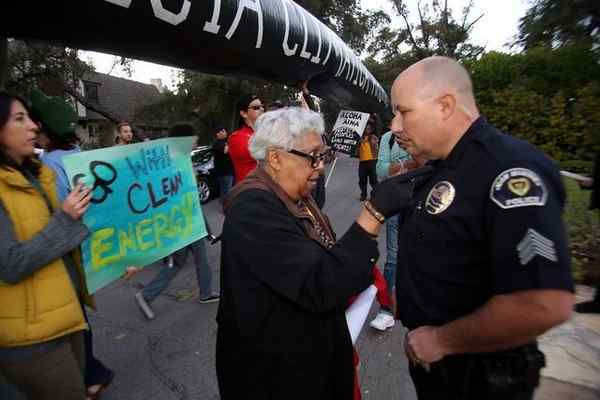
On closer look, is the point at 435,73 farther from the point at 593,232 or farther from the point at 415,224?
the point at 593,232

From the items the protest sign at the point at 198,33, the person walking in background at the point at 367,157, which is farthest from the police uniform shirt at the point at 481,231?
the person walking in background at the point at 367,157

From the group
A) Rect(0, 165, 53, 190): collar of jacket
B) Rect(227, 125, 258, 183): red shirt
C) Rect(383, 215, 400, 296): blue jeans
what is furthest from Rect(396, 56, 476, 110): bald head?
Rect(227, 125, 258, 183): red shirt

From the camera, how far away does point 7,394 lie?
1.88m

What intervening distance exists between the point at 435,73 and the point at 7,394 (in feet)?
7.68

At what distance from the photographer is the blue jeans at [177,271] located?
3.91 meters

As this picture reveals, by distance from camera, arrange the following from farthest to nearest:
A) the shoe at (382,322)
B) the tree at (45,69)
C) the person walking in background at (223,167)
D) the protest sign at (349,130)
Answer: the tree at (45,69) < the person walking in background at (223,167) < the protest sign at (349,130) < the shoe at (382,322)

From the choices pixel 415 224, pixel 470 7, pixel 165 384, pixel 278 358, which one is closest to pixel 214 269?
pixel 165 384

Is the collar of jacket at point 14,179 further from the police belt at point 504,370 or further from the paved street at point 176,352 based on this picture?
the police belt at point 504,370

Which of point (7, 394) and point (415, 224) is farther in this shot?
point (7, 394)

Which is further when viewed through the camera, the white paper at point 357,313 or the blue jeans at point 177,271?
the blue jeans at point 177,271

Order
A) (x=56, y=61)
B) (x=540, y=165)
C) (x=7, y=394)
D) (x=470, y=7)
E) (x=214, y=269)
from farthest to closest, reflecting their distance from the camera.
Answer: (x=470, y=7), (x=56, y=61), (x=214, y=269), (x=7, y=394), (x=540, y=165)

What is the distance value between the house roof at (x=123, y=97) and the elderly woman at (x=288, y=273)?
3024cm

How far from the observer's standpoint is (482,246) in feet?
4.09

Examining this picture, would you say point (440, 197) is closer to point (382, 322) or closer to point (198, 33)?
point (198, 33)
